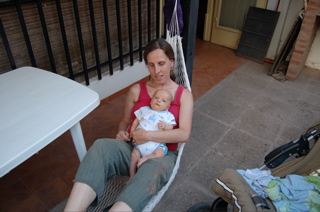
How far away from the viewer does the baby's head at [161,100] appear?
61.7 inches

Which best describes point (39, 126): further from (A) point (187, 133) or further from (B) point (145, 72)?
(B) point (145, 72)

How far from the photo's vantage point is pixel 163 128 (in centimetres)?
154

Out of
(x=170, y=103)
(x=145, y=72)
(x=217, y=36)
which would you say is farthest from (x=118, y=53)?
(x=217, y=36)

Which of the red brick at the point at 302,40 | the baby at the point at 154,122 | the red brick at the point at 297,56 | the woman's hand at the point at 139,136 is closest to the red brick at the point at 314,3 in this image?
the red brick at the point at 302,40

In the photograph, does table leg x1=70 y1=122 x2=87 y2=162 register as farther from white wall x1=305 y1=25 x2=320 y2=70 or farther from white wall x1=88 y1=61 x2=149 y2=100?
white wall x1=305 y1=25 x2=320 y2=70

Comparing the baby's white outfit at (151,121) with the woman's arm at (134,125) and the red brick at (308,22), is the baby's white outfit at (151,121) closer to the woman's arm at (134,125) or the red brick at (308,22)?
the woman's arm at (134,125)

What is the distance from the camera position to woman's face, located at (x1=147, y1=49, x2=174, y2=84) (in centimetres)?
158

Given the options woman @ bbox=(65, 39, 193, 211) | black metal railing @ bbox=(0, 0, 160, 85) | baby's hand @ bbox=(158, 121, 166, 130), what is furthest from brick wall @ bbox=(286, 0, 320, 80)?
baby's hand @ bbox=(158, 121, 166, 130)

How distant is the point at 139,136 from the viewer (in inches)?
59.1

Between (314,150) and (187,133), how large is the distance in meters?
0.69

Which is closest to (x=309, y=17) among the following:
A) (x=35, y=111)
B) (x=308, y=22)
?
(x=308, y=22)

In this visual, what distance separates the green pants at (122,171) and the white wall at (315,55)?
3.19 m

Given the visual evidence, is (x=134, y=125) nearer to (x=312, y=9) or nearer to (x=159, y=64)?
(x=159, y=64)

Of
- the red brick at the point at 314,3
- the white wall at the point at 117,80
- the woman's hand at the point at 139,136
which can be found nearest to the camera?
the woman's hand at the point at 139,136
